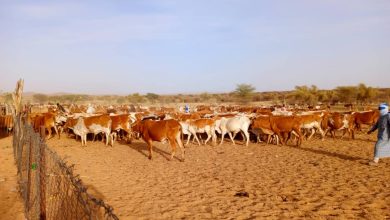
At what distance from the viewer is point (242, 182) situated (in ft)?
29.8

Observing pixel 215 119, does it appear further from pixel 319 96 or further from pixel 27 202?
pixel 319 96

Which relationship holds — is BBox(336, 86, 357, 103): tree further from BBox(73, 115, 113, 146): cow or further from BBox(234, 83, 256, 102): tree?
BBox(73, 115, 113, 146): cow

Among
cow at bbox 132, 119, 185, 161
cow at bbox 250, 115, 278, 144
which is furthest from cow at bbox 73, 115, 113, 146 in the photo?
cow at bbox 250, 115, 278, 144

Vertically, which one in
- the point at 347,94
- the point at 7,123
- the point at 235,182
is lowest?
the point at 235,182

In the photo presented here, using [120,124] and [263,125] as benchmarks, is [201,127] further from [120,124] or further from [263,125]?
[120,124]

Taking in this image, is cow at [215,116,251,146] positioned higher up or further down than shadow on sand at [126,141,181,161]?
higher up

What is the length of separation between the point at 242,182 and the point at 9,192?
20.4 feet

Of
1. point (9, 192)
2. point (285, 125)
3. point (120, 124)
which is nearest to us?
point (9, 192)

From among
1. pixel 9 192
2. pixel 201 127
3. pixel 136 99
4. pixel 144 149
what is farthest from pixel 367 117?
pixel 136 99

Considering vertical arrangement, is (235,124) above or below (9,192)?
above

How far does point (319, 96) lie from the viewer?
2141 inches

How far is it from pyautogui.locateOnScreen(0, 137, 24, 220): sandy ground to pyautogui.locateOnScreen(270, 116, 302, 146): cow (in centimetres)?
1108

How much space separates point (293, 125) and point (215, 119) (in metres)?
3.83

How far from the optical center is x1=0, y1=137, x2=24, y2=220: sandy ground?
7258mm
